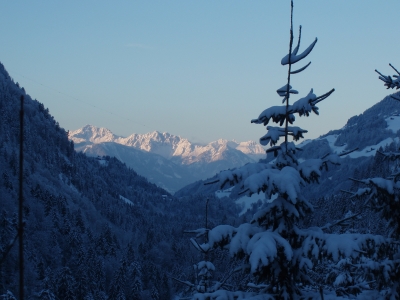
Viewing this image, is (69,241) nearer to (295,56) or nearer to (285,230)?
(285,230)

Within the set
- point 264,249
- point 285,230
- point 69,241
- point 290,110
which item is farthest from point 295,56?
point 69,241

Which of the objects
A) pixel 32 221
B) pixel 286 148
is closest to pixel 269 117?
pixel 286 148

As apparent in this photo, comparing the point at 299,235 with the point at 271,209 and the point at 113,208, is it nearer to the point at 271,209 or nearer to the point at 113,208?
the point at 271,209

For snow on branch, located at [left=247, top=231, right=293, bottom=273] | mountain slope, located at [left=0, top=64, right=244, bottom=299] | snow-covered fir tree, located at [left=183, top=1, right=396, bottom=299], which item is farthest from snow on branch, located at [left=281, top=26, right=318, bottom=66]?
mountain slope, located at [left=0, top=64, right=244, bottom=299]

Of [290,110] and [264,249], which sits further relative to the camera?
[290,110]

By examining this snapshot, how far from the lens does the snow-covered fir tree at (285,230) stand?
8.89m

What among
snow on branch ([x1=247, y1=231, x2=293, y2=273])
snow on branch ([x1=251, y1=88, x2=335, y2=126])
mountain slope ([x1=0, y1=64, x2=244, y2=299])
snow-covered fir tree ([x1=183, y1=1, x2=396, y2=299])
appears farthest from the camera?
mountain slope ([x1=0, y1=64, x2=244, y2=299])

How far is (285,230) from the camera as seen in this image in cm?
993

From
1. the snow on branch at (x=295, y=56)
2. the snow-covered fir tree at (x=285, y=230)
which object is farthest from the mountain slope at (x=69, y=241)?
the snow on branch at (x=295, y=56)

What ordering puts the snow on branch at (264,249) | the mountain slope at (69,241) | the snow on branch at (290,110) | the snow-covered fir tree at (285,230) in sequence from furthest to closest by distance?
1. the mountain slope at (69,241)
2. the snow on branch at (290,110)
3. the snow-covered fir tree at (285,230)
4. the snow on branch at (264,249)

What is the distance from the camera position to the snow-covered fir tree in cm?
889

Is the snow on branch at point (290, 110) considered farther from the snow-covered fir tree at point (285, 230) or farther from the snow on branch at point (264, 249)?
the snow on branch at point (264, 249)

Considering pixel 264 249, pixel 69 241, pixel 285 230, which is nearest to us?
pixel 264 249

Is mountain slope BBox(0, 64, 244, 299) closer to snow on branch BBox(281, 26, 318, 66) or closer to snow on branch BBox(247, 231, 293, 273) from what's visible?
snow on branch BBox(247, 231, 293, 273)
